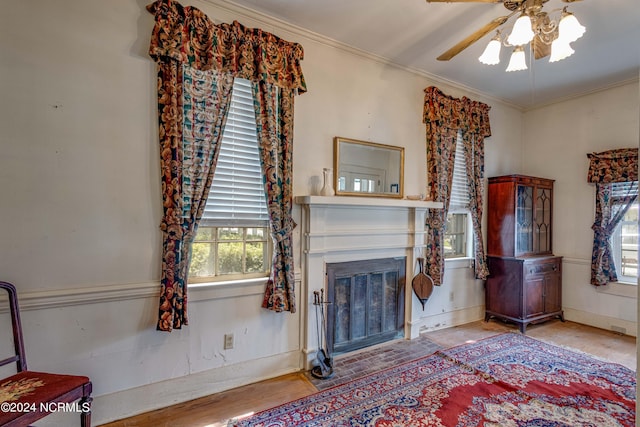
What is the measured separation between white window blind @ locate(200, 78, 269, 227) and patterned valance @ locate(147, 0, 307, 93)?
171 millimetres

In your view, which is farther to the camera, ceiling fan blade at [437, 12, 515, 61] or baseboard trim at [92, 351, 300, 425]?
baseboard trim at [92, 351, 300, 425]

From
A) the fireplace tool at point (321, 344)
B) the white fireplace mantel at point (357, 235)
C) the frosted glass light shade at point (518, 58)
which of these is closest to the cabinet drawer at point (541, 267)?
the white fireplace mantel at point (357, 235)

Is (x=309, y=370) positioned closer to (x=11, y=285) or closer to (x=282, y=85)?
(x=11, y=285)

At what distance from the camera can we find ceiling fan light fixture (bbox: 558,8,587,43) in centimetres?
168

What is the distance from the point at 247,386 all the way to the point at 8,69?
262 cm

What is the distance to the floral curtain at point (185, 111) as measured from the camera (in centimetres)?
204

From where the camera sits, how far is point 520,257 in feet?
12.1

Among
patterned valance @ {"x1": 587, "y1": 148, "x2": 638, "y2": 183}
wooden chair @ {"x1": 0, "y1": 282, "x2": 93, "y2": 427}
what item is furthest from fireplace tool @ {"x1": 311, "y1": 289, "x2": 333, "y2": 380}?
patterned valance @ {"x1": 587, "y1": 148, "x2": 638, "y2": 183}

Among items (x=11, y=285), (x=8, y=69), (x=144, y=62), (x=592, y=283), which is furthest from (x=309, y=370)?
(x=592, y=283)

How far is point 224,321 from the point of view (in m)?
2.33

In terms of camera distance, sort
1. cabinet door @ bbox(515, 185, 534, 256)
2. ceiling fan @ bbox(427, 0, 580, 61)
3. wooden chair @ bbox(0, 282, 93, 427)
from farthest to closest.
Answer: cabinet door @ bbox(515, 185, 534, 256)
ceiling fan @ bbox(427, 0, 580, 61)
wooden chair @ bbox(0, 282, 93, 427)

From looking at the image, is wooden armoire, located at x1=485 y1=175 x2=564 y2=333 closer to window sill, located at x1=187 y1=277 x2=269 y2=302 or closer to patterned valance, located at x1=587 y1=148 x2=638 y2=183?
patterned valance, located at x1=587 y1=148 x2=638 y2=183

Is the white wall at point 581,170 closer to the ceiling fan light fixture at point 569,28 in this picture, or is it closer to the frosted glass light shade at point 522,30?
the ceiling fan light fixture at point 569,28

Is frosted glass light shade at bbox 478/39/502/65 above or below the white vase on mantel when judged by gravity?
above
